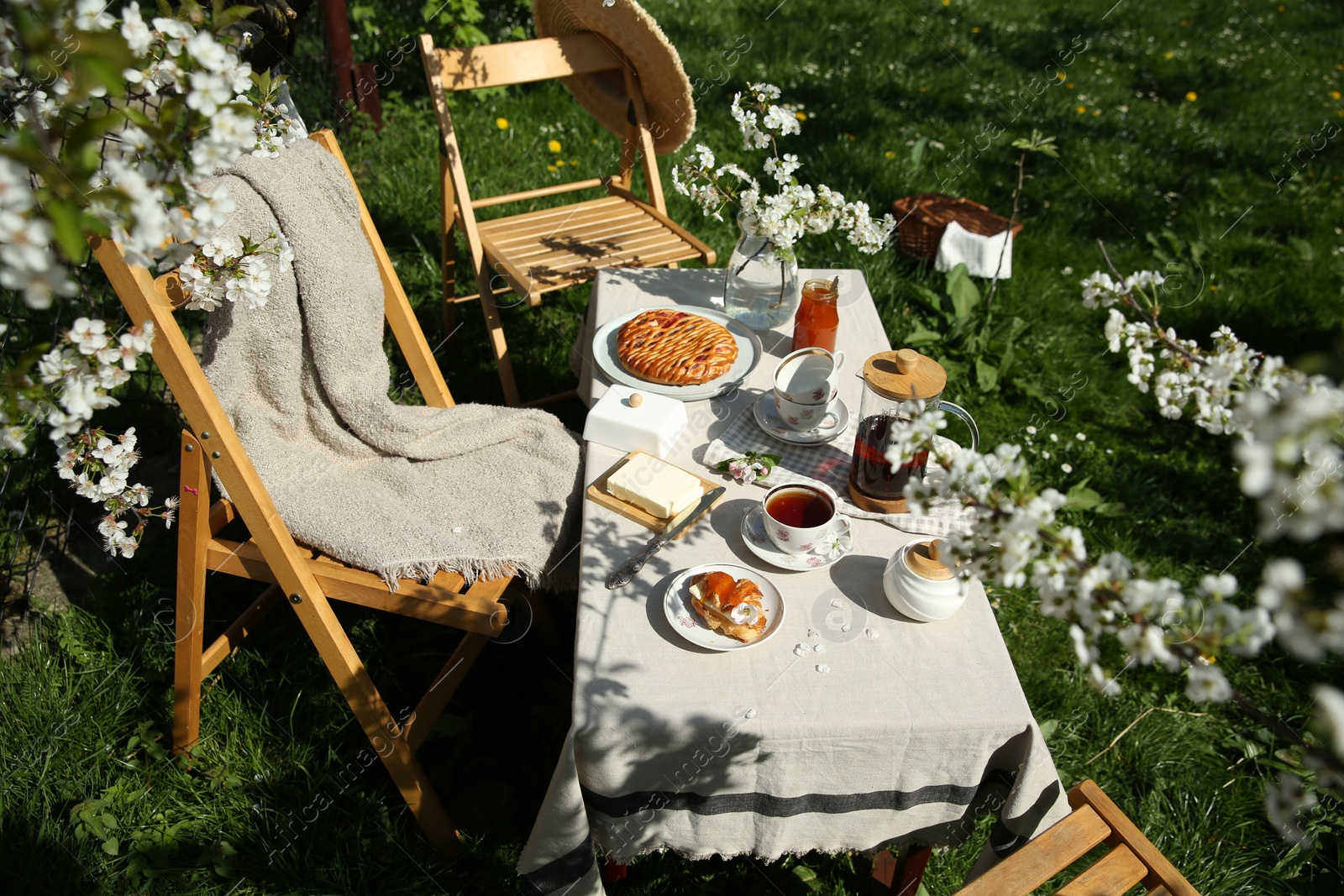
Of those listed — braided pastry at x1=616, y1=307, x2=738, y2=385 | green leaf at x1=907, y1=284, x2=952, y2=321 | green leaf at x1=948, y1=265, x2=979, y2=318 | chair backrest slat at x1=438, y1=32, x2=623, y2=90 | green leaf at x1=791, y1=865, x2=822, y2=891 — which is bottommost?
green leaf at x1=791, y1=865, x2=822, y2=891

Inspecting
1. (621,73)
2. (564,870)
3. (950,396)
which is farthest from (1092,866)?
(621,73)

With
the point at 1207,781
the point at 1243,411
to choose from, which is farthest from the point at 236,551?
the point at 1207,781

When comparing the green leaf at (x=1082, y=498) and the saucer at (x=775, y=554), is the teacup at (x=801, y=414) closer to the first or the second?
the saucer at (x=775, y=554)

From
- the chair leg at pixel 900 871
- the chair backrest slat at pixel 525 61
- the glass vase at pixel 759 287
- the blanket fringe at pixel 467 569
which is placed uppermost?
the chair backrest slat at pixel 525 61

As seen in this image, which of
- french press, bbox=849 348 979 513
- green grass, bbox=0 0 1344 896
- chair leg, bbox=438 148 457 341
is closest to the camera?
french press, bbox=849 348 979 513

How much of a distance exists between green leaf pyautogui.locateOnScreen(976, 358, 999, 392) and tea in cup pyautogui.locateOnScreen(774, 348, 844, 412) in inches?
72.4

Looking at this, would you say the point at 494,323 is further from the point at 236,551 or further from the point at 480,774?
the point at 480,774

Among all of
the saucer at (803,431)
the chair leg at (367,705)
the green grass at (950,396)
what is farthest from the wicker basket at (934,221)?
the chair leg at (367,705)

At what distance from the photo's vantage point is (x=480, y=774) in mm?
2443

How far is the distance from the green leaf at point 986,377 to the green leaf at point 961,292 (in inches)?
11.0

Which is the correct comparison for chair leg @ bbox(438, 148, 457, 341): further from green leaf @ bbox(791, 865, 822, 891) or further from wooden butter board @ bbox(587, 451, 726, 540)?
green leaf @ bbox(791, 865, 822, 891)

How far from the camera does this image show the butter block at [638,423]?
2.05 meters

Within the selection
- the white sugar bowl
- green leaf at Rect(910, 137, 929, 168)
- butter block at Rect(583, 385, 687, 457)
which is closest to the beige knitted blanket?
butter block at Rect(583, 385, 687, 457)

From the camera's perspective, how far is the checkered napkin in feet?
6.18
